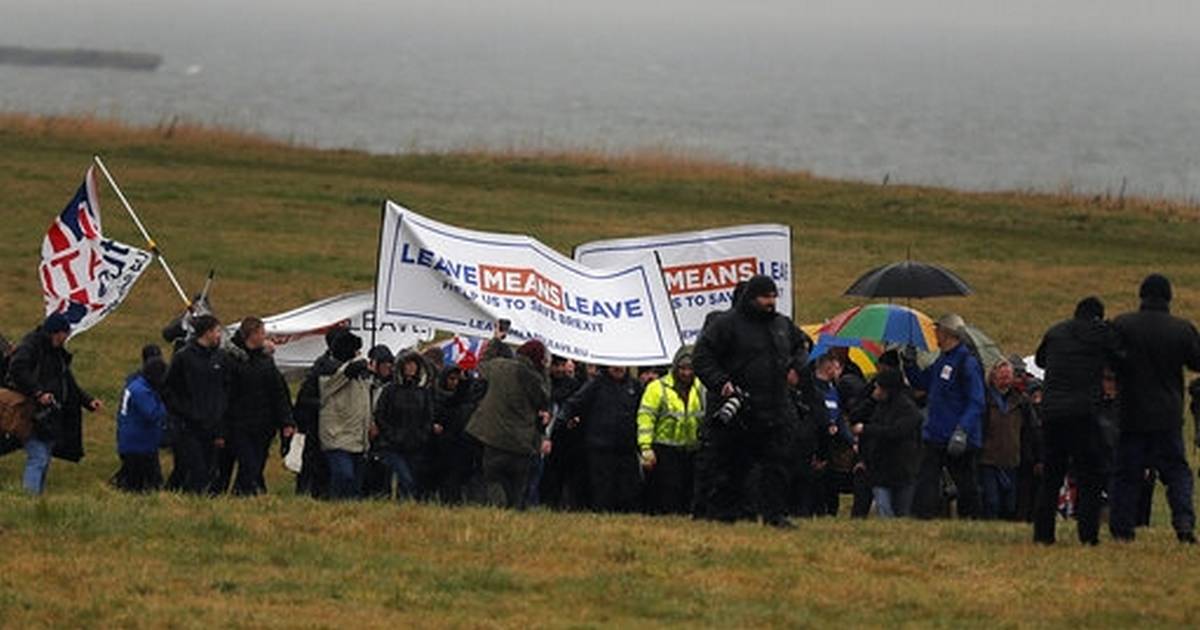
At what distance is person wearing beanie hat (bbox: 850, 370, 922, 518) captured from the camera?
75.4 ft

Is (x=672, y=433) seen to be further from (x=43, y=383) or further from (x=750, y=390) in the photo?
(x=43, y=383)

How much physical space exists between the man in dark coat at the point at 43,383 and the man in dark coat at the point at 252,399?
1.13 meters

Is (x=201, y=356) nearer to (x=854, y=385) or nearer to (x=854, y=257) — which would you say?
(x=854, y=385)

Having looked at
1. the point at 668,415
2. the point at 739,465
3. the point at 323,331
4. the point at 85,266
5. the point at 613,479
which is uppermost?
the point at 85,266

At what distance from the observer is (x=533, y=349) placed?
21.4m

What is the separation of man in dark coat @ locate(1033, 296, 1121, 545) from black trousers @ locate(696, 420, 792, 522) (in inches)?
71.6

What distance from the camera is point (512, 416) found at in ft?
70.1

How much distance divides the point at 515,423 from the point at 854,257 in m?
22.4

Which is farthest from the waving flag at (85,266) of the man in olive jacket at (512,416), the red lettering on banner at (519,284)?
the man in olive jacket at (512,416)

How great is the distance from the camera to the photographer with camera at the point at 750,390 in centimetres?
1892

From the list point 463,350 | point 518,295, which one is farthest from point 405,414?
point 463,350

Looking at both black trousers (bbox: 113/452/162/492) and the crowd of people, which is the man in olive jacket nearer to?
the crowd of people

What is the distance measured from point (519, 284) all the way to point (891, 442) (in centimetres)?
339

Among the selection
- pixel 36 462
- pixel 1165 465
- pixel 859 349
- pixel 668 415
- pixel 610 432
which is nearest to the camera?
pixel 1165 465
